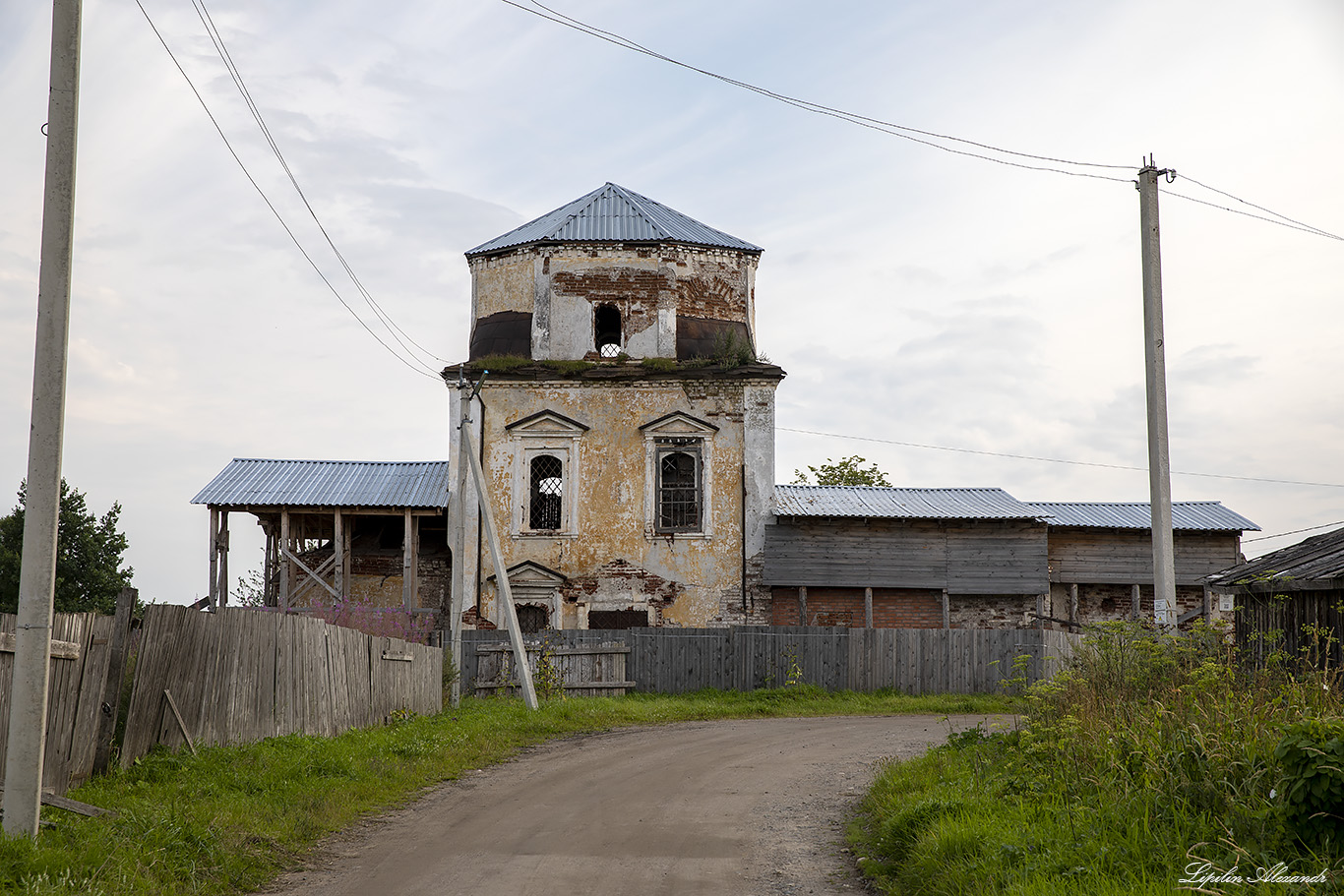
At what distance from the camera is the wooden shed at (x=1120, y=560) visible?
101ft

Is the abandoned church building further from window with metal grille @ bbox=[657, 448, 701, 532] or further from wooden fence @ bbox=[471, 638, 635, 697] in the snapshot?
wooden fence @ bbox=[471, 638, 635, 697]

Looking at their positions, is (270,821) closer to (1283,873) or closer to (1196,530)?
(1283,873)

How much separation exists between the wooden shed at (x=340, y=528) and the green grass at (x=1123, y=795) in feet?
65.6

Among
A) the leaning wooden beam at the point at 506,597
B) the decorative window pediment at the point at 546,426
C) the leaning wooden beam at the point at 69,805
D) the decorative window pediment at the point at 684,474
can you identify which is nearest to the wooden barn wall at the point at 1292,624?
the leaning wooden beam at the point at 69,805

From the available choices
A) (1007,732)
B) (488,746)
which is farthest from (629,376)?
(1007,732)

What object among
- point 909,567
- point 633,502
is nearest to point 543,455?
point 633,502

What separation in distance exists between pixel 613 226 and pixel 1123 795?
24964 mm

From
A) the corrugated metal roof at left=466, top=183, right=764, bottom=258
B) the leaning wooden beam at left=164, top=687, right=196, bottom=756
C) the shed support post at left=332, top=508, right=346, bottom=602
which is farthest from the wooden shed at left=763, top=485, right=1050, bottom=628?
the leaning wooden beam at left=164, top=687, right=196, bottom=756

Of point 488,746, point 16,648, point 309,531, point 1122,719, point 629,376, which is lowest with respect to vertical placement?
point 488,746

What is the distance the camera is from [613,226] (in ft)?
99.4

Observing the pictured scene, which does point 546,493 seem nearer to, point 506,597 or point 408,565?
point 408,565

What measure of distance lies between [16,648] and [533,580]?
829 inches

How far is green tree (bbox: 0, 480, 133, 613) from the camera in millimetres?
36781

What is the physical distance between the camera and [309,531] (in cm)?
3141
